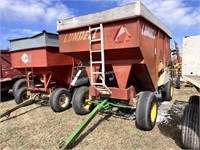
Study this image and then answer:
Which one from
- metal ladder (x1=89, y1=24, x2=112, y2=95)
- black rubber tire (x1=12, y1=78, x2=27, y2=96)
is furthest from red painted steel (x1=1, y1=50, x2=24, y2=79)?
metal ladder (x1=89, y1=24, x2=112, y2=95)

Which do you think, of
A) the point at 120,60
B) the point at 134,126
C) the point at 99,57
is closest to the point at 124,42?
the point at 120,60

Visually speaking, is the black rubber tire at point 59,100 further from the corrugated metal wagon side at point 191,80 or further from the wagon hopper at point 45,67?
the corrugated metal wagon side at point 191,80

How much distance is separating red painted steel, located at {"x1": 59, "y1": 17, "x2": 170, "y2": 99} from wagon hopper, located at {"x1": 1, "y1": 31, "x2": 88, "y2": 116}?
0.98 meters

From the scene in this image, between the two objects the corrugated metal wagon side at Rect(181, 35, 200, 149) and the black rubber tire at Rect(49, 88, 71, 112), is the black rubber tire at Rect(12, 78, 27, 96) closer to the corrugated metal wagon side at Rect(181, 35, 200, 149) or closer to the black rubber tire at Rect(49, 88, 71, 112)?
the black rubber tire at Rect(49, 88, 71, 112)

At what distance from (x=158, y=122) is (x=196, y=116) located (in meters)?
1.51

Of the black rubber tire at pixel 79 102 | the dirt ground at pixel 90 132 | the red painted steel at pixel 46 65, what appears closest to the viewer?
the dirt ground at pixel 90 132

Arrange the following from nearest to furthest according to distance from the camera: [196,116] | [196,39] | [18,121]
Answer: [196,116] → [196,39] → [18,121]

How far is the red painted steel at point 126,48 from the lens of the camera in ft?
12.9

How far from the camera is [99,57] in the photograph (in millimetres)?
4703

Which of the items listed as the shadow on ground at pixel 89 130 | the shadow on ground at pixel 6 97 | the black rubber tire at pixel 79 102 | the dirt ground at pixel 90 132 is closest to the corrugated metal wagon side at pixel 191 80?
the dirt ground at pixel 90 132

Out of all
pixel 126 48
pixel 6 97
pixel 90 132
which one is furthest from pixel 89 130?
pixel 6 97

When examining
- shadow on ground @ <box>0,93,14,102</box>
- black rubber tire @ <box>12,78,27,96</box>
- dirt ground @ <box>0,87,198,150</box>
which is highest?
black rubber tire @ <box>12,78,27,96</box>

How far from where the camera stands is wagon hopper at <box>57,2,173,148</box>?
12.9 ft

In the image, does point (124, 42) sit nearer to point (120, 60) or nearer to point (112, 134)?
point (120, 60)
